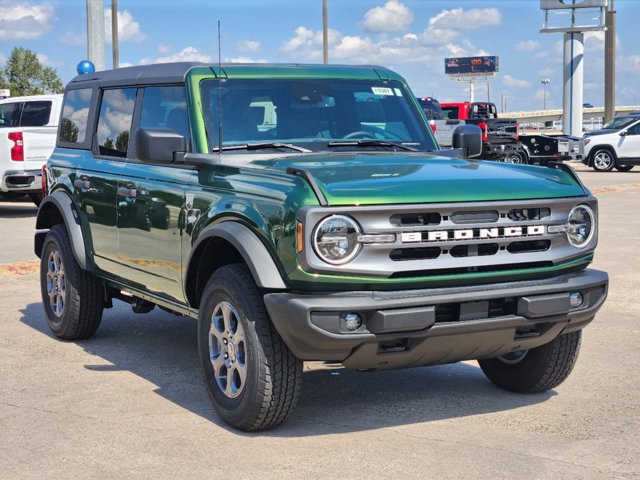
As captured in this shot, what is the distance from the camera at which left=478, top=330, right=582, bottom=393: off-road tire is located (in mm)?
5797

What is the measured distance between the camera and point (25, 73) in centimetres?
9600

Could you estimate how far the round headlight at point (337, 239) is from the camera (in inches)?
188

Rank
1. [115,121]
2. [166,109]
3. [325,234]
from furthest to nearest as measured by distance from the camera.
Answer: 1. [115,121]
2. [166,109]
3. [325,234]

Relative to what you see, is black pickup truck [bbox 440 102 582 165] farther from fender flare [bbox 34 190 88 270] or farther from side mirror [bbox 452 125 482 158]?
side mirror [bbox 452 125 482 158]

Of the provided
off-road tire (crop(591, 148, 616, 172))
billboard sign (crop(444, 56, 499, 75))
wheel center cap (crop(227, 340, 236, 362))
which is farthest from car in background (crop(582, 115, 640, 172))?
billboard sign (crop(444, 56, 499, 75))

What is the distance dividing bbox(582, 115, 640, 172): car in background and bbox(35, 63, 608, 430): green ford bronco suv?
25.6m

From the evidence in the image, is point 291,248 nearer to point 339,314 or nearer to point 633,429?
point 339,314

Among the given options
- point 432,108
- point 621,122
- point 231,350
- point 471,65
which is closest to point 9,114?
point 231,350

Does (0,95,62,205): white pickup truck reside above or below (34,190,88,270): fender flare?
above

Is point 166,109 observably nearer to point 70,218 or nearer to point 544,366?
point 70,218

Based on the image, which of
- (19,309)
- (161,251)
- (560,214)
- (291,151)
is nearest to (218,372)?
(161,251)

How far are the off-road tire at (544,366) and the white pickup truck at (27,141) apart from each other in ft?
44.0

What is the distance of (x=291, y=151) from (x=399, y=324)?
166 cm

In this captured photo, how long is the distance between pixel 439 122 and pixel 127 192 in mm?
23803
